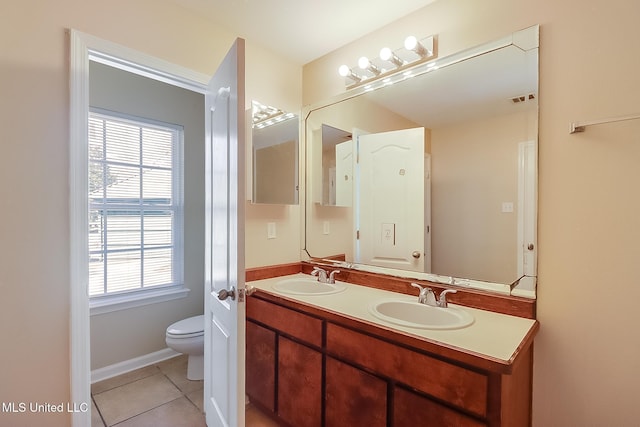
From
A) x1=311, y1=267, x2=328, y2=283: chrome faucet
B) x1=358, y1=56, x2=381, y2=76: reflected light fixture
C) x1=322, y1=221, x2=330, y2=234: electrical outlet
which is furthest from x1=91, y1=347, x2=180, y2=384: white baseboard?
x1=358, y1=56, x2=381, y2=76: reflected light fixture

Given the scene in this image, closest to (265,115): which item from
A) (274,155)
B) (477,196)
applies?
(274,155)

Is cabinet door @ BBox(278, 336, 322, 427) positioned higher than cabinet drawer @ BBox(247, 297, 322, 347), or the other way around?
cabinet drawer @ BBox(247, 297, 322, 347)

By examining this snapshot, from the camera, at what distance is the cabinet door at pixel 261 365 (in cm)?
171

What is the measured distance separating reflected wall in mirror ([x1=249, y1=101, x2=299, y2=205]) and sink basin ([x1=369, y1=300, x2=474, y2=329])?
3.35 ft

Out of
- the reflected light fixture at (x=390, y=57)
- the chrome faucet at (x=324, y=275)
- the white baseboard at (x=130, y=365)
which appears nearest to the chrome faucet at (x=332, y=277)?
the chrome faucet at (x=324, y=275)

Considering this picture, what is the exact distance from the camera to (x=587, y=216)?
3.95 feet

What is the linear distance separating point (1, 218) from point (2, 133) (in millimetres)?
344

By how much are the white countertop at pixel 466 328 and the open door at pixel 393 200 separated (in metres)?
0.26

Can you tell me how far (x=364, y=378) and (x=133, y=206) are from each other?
2.24 meters

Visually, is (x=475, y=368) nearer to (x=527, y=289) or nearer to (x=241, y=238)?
(x=527, y=289)

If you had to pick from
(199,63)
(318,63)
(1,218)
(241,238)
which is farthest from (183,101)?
(241,238)

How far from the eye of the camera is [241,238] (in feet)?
4.07

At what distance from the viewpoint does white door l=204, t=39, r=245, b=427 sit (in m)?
1.25

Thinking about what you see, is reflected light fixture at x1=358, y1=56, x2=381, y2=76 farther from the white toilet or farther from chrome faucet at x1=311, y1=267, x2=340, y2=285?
the white toilet
